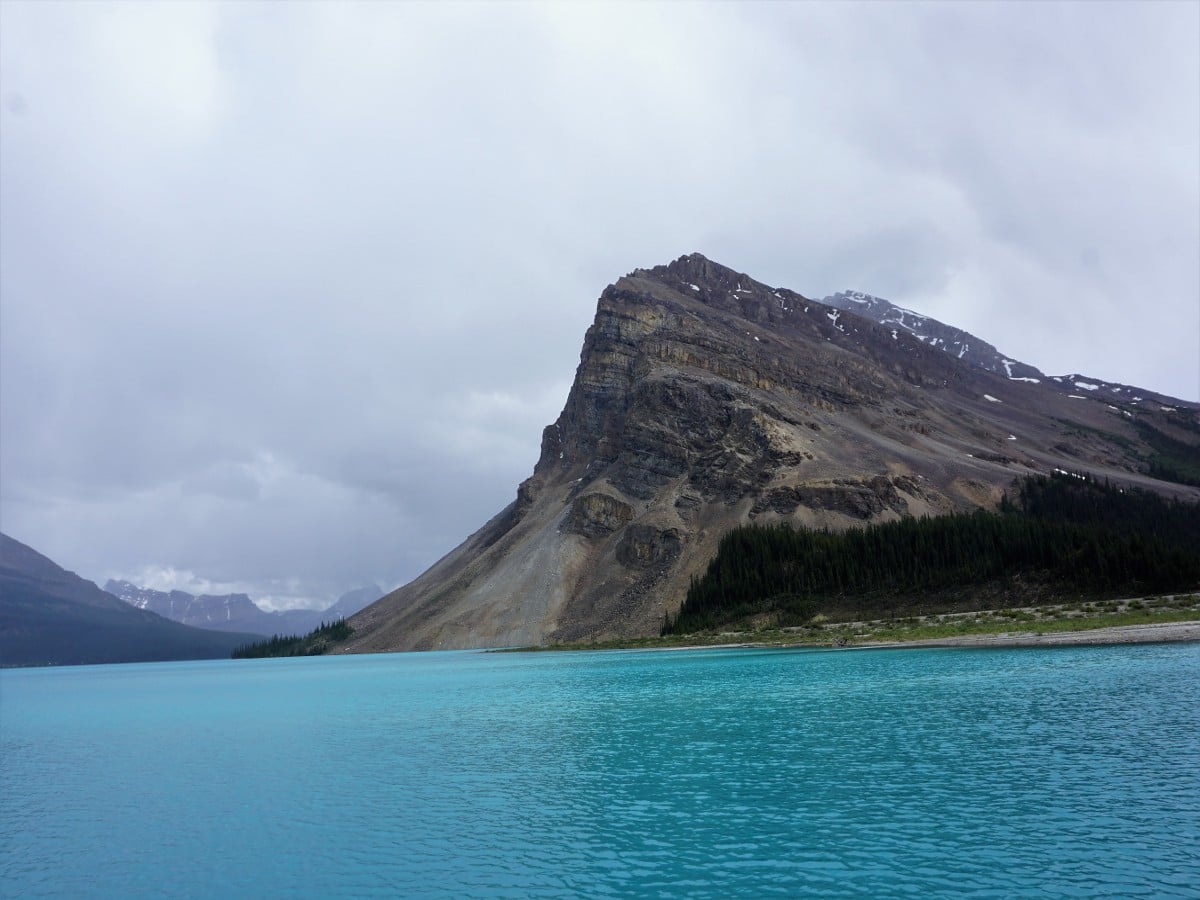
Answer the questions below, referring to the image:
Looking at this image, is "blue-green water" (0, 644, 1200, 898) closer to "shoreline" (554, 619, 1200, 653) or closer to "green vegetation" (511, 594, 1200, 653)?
"shoreline" (554, 619, 1200, 653)

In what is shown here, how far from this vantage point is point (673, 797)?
2238 cm

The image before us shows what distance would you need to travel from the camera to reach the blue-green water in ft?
52.6

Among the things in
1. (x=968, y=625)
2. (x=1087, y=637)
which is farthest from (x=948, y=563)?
(x=1087, y=637)

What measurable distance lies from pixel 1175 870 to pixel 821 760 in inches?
474

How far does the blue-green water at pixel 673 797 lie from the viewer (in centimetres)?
1605

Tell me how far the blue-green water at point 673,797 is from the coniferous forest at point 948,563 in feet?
158

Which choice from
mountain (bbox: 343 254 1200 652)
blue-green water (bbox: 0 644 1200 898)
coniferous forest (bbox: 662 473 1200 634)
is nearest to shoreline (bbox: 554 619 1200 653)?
blue-green water (bbox: 0 644 1200 898)

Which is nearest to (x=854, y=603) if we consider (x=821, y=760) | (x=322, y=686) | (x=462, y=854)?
(x=322, y=686)

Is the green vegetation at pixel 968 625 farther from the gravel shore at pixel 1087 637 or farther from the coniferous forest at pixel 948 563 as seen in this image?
the coniferous forest at pixel 948 563

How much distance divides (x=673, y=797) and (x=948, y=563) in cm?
9687

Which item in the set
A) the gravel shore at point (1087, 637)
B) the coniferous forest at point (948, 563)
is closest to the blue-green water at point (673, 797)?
the gravel shore at point (1087, 637)

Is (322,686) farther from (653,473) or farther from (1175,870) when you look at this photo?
(653,473)

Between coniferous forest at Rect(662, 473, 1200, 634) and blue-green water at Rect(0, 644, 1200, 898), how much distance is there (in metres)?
48.2

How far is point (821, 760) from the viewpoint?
1001 inches
